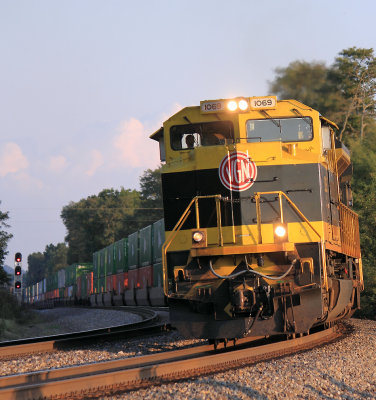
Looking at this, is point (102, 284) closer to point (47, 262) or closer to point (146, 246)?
point (146, 246)

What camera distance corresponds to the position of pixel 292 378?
6156 mm

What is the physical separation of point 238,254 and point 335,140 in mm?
3181

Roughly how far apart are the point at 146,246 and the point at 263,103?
16.3 metres

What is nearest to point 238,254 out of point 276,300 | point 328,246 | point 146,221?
point 276,300

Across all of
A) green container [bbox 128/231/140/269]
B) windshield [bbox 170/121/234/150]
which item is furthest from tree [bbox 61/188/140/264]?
windshield [bbox 170/121/234/150]

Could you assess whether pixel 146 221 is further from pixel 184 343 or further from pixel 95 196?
pixel 184 343

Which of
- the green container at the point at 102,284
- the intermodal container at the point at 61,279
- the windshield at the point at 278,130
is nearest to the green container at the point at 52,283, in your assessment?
the intermodal container at the point at 61,279

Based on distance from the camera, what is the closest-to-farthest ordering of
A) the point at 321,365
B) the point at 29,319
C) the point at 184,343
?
the point at 321,365 < the point at 184,343 < the point at 29,319

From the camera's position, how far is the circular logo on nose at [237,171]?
8805mm

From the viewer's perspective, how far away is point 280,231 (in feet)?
27.0

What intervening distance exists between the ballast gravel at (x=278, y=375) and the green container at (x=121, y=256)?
1990 cm

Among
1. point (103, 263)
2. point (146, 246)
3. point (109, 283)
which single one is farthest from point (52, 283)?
point (146, 246)

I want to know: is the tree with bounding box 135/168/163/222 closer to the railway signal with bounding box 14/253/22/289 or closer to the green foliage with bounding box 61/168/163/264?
the green foliage with bounding box 61/168/163/264

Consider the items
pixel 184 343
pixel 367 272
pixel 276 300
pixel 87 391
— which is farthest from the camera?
pixel 367 272
